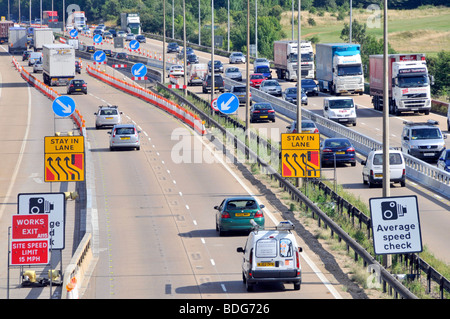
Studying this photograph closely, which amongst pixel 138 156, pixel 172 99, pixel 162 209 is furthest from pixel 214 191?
pixel 172 99

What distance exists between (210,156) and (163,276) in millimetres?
25074

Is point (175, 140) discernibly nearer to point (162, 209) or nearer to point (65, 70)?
point (162, 209)

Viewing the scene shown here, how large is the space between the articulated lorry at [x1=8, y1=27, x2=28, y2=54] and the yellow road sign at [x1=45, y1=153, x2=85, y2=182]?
338 feet

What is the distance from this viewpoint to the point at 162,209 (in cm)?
3731

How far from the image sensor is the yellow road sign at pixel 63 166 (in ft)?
108

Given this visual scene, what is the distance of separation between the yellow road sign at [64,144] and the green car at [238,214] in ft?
17.0

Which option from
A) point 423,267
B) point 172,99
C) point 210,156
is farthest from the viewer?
point 172,99

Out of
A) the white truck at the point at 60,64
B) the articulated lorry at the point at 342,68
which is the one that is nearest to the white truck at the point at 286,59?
the articulated lorry at the point at 342,68

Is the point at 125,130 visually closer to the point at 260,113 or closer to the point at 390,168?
the point at 260,113

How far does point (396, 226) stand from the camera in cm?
2164

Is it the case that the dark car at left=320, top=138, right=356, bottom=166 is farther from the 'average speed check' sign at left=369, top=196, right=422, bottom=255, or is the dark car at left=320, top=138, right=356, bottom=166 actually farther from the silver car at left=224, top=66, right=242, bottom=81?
the silver car at left=224, top=66, right=242, bottom=81

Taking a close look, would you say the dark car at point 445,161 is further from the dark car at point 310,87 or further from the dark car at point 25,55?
the dark car at point 25,55

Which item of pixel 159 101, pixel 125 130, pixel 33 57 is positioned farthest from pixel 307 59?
pixel 33 57
